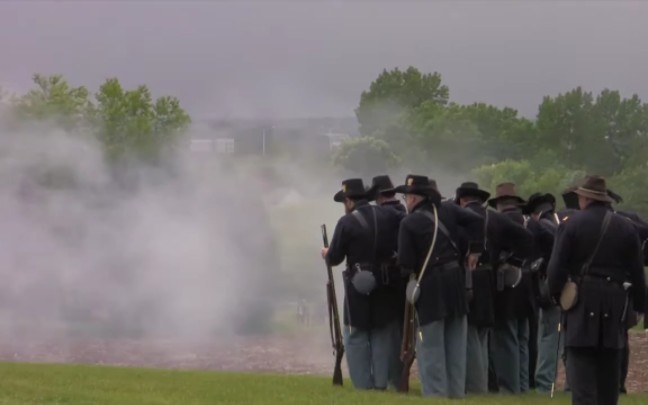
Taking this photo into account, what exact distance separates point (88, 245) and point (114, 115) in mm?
18362

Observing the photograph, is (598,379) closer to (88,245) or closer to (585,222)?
(585,222)

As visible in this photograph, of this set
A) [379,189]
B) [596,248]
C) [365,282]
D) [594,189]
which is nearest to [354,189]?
[379,189]

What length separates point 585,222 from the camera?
11.1 m

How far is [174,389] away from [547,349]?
191 inches

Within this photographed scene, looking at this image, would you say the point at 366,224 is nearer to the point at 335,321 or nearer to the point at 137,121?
the point at 335,321

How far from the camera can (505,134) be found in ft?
265

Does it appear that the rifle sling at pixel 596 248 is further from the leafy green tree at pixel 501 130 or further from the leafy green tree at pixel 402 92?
the leafy green tree at pixel 501 130

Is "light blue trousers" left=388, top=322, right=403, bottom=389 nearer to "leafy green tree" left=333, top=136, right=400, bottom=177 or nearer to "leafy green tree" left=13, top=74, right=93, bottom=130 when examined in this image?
"leafy green tree" left=13, top=74, right=93, bottom=130

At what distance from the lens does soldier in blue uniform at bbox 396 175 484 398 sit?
43.6 feet

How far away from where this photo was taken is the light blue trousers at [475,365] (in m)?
14.4

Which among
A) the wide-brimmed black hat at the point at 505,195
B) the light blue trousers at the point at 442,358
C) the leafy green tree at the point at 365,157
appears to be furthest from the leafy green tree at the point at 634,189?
the light blue trousers at the point at 442,358

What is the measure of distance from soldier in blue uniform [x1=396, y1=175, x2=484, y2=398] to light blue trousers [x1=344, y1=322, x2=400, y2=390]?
2.66 ft

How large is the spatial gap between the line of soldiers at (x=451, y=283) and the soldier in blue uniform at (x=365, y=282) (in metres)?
0.01

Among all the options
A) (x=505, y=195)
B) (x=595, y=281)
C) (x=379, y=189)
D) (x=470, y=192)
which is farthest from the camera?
(x=505, y=195)
